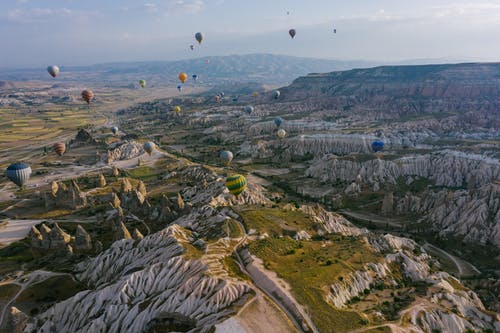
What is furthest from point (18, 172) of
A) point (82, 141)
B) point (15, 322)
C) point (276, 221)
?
point (82, 141)

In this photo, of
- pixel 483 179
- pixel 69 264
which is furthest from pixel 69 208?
pixel 483 179

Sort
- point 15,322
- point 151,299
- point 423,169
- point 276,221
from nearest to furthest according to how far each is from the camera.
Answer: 1. point 151,299
2. point 15,322
3. point 276,221
4. point 423,169

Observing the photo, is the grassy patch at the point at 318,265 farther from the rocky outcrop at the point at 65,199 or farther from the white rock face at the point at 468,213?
the rocky outcrop at the point at 65,199

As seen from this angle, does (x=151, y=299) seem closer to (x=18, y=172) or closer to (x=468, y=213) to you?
(x=18, y=172)

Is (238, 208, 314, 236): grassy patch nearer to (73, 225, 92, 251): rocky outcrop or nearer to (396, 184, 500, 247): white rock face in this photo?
(73, 225, 92, 251): rocky outcrop

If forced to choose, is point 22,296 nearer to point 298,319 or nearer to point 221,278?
point 221,278

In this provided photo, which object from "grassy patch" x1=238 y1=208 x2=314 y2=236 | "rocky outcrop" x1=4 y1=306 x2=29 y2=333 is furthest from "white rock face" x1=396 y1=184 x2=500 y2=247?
"rocky outcrop" x1=4 y1=306 x2=29 y2=333
